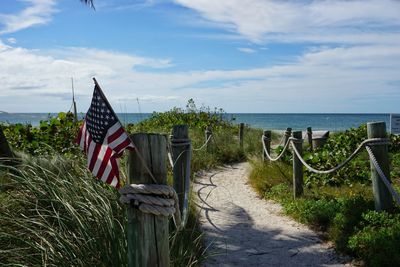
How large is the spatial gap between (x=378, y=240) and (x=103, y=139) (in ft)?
11.8

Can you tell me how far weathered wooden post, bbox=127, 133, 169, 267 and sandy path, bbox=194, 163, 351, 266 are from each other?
7.79 ft

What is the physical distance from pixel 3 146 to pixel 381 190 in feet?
20.5

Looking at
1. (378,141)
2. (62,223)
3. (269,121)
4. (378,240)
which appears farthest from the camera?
(269,121)

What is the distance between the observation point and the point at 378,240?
4.96 m

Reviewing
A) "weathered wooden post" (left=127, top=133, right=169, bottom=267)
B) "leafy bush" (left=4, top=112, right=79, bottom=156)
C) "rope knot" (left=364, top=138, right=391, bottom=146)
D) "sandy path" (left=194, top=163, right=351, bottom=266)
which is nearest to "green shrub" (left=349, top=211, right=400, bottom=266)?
"sandy path" (left=194, top=163, right=351, bottom=266)

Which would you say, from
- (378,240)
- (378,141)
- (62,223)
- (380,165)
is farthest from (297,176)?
(62,223)

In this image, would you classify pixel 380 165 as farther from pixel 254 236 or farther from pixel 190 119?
pixel 190 119

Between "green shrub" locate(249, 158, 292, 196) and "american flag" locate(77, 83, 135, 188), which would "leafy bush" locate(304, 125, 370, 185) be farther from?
"american flag" locate(77, 83, 135, 188)

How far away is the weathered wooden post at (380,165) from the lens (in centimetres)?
539

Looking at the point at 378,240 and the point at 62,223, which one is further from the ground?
the point at 62,223

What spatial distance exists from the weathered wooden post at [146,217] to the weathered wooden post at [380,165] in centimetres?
358

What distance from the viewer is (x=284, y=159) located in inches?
413

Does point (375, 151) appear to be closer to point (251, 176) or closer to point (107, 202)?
point (107, 202)

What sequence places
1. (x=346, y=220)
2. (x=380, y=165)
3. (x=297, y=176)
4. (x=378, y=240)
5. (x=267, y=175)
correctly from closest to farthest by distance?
(x=378, y=240) → (x=380, y=165) → (x=346, y=220) → (x=297, y=176) → (x=267, y=175)
